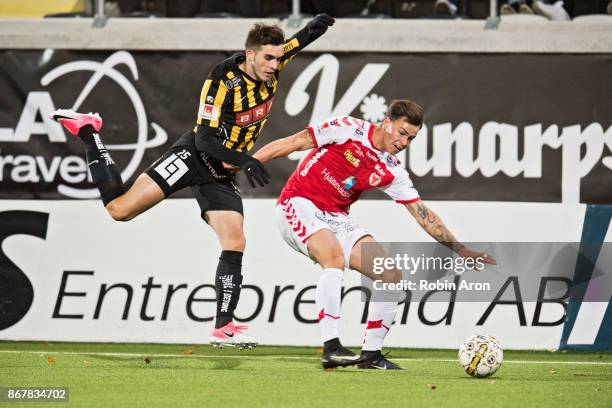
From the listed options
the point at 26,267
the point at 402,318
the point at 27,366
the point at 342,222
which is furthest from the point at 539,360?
the point at 26,267

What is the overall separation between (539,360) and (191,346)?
339 centimetres

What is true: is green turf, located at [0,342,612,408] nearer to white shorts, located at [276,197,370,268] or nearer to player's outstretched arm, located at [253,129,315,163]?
white shorts, located at [276,197,370,268]

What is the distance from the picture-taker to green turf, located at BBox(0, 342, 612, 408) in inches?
237

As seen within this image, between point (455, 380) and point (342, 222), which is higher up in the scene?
point (342, 222)

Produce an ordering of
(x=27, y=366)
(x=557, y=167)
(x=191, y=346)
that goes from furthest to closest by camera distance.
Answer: (x=557, y=167)
(x=191, y=346)
(x=27, y=366)

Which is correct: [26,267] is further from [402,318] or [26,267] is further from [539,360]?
[539,360]

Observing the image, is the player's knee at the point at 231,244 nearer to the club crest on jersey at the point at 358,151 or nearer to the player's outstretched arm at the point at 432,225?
the club crest on jersey at the point at 358,151

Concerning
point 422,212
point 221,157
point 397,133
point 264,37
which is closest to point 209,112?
point 221,157

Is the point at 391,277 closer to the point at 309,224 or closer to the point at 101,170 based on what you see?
the point at 309,224

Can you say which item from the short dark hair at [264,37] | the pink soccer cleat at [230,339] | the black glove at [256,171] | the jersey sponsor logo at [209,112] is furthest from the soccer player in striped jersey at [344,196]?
the short dark hair at [264,37]

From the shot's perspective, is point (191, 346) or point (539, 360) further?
point (191, 346)

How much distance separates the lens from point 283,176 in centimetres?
1110

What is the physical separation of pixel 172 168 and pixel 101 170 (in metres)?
0.62

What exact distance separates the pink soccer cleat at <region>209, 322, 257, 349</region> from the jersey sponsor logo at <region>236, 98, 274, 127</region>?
5.49 ft
